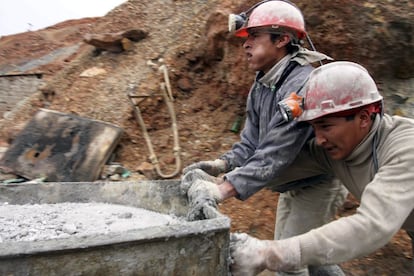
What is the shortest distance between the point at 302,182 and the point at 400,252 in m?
1.48

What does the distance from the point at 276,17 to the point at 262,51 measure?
0.67 feet

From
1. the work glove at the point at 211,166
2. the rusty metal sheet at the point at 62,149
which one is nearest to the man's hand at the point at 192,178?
the work glove at the point at 211,166

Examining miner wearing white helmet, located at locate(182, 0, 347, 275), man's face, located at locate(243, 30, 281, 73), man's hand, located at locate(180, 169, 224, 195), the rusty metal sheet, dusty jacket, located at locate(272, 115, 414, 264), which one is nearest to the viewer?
dusty jacket, located at locate(272, 115, 414, 264)

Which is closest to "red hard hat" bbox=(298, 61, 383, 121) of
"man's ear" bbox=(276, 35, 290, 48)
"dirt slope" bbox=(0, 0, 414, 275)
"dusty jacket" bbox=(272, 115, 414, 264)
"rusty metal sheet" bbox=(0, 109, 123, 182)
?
"dusty jacket" bbox=(272, 115, 414, 264)

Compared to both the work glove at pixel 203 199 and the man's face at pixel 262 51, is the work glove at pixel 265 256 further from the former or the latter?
the man's face at pixel 262 51

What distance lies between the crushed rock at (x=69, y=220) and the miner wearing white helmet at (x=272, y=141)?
11.8 inches

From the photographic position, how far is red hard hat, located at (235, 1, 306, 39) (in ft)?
8.27

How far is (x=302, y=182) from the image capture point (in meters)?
2.73

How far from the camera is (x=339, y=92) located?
1.94 meters

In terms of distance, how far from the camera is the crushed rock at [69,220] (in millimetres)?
2152

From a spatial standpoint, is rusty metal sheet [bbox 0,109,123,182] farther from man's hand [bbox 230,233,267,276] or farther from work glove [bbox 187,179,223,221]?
man's hand [bbox 230,233,267,276]

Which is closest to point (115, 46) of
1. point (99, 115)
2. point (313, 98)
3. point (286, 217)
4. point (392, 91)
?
point (99, 115)

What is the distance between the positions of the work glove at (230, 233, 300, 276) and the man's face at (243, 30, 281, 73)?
1.17 m

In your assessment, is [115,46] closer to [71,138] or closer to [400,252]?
[71,138]
